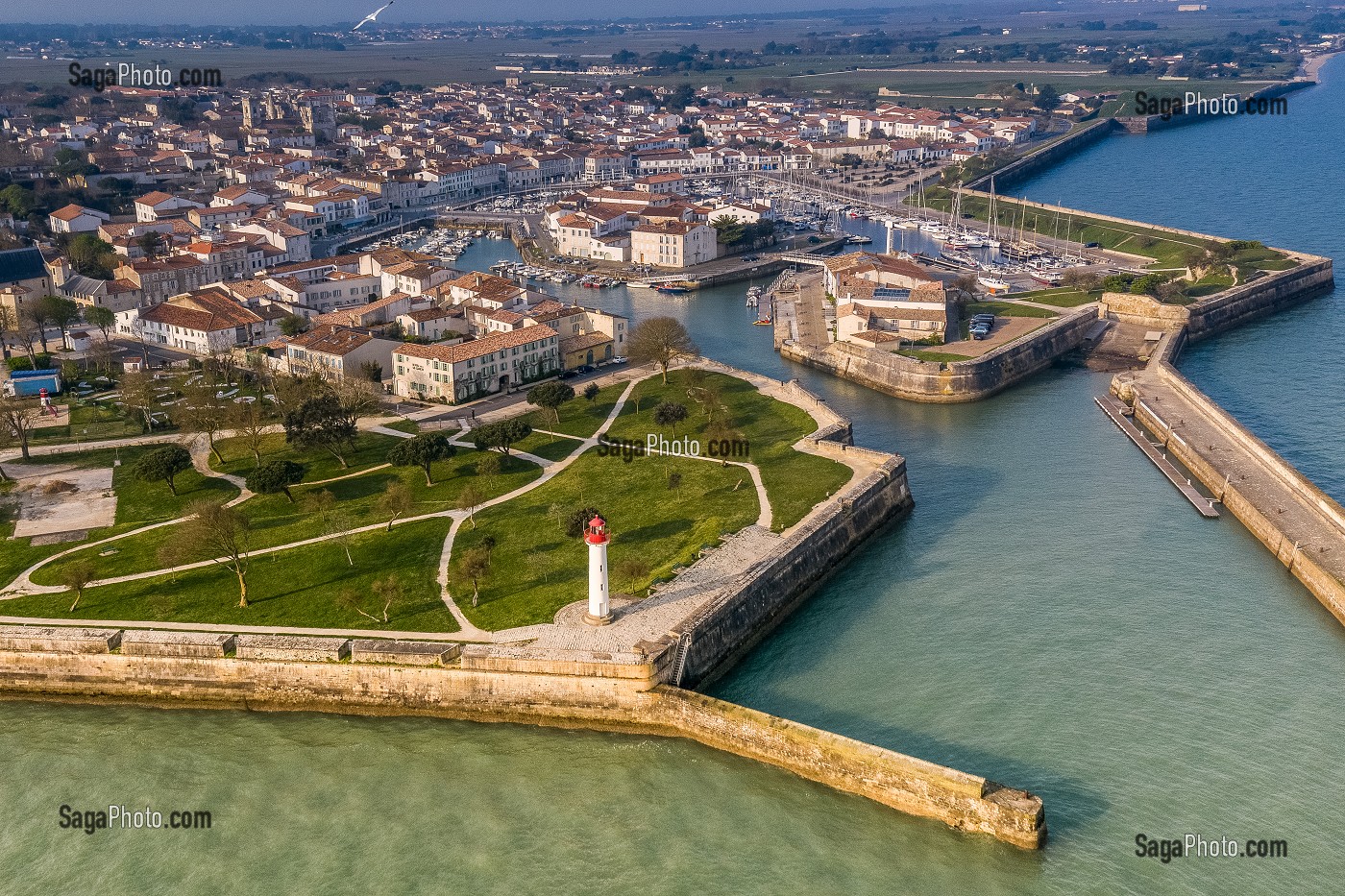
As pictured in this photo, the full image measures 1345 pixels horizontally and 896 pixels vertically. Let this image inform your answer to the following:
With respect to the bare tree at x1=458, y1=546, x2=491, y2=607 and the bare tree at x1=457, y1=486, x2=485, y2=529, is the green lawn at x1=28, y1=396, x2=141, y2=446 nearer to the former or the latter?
the bare tree at x1=457, y1=486, x2=485, y2=529

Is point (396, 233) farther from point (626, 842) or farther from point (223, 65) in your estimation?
point (223, 65)

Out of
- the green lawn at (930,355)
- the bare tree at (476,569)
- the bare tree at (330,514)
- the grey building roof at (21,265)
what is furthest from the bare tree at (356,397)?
the grey building roof at (21,265)

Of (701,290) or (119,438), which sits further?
(701,290)

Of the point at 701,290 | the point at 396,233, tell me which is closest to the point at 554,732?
the point at 701,290

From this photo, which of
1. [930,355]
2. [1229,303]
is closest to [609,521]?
[930,355]

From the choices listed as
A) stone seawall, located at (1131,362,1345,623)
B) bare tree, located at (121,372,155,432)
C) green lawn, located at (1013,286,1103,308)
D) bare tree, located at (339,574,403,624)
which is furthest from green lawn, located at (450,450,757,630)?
green lawn, located at (1013,286,1103,308)
